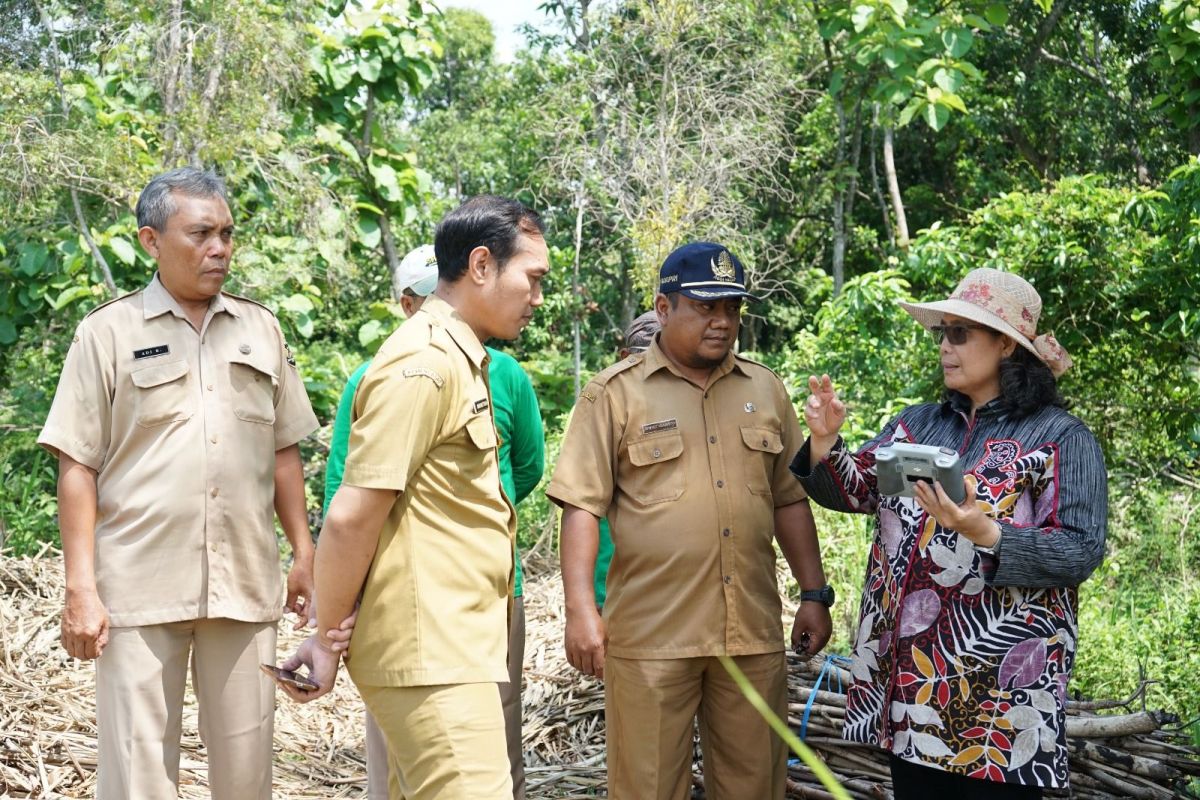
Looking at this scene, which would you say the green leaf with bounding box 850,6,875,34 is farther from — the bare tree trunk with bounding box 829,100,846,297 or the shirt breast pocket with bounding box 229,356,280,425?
the bare tree trunk with bounding box 829,100,846,297

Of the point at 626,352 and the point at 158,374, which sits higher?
the point at 626,352

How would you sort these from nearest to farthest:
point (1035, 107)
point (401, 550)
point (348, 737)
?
1. point (401, 550)
2. point (348, 737)
3. point (1035, 107)

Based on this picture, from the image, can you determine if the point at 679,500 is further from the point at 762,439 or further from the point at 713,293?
the point at 713,293

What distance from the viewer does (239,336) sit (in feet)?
11.4

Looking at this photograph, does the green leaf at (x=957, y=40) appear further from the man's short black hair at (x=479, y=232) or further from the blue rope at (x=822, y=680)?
the man's short black hair at (x=479, y=232)

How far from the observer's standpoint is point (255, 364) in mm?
3461

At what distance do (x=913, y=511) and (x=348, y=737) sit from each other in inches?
126

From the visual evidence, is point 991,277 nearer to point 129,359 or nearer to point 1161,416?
point 129,359

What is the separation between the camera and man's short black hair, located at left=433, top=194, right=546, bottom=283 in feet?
8.99

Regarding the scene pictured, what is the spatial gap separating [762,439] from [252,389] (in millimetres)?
1486

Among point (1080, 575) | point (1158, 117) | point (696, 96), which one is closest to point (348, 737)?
point (1080, 575)

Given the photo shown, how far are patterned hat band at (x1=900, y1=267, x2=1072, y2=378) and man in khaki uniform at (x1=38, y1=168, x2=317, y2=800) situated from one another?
197 cm

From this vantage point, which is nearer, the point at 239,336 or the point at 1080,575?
the point at 1080,575

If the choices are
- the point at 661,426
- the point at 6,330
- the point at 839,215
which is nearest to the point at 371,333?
the point at 6,330
